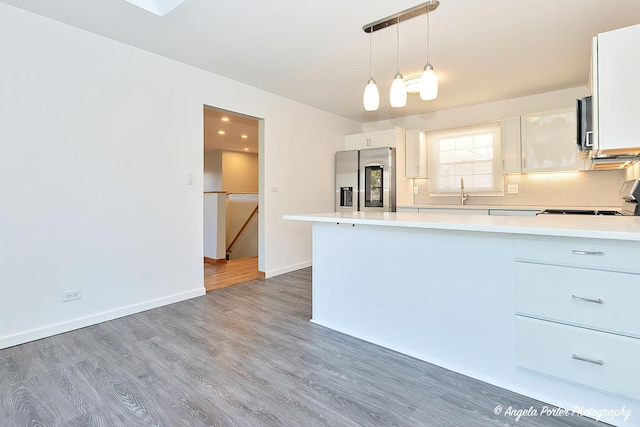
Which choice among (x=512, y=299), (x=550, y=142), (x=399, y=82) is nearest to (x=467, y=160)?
(x=550, y=142)

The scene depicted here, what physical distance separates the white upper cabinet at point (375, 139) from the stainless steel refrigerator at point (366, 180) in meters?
0.17

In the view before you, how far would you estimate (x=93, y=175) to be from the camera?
2580 mm

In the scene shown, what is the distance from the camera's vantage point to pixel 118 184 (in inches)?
107

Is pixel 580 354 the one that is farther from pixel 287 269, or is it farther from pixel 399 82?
pixel 287 269

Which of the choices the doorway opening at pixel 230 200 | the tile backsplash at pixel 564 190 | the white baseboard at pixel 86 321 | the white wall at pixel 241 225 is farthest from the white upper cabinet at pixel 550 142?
the white wall at pixel 241 225

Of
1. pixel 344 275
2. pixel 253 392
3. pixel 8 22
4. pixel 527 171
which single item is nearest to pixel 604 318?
pixel 344 275

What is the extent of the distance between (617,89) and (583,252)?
104 cm

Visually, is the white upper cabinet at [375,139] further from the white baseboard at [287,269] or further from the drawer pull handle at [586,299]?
the drawer pull handle at [586,299]

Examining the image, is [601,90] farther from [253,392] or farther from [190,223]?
[190,223]

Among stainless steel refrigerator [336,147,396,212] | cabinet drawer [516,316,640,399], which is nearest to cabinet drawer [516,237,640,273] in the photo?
cabinet drawer [516,316,640,399]

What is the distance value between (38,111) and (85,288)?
1.41 metres

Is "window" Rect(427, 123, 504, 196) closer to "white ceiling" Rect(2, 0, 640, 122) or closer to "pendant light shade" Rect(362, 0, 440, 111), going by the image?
"white ceiling" Rect(2, 0, 640, 122)

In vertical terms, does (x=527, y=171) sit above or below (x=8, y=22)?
below

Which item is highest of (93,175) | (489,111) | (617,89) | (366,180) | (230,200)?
(489,111)
